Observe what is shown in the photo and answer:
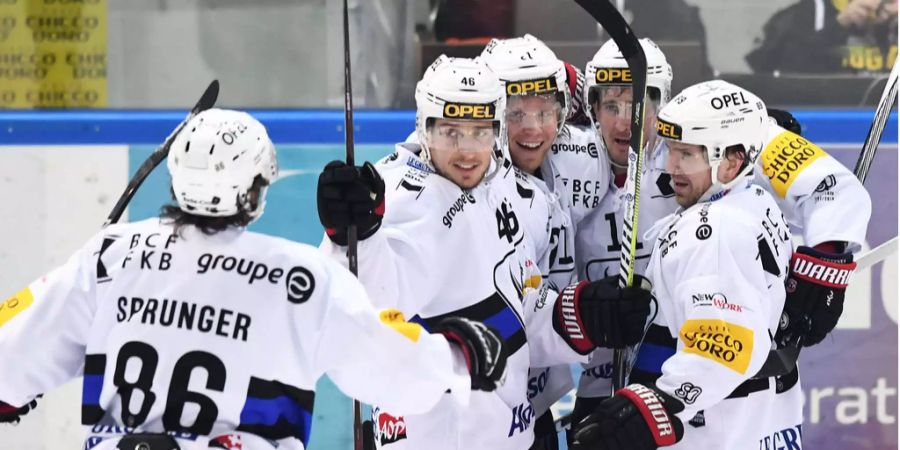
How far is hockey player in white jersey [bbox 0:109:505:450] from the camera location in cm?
218

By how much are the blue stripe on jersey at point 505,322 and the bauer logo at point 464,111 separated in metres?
0.40

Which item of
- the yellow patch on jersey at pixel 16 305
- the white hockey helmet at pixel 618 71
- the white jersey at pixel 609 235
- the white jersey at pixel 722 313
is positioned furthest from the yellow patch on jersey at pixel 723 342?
the yellow patch on jersey at pixel 16 305

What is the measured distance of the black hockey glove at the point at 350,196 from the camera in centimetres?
256

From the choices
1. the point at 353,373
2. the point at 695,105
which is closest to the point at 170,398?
the point at 353,373

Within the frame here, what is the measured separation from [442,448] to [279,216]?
4.34 ft

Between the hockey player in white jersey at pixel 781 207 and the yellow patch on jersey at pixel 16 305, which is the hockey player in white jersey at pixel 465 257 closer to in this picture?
the hockey player in white jersey at pixel 781 207

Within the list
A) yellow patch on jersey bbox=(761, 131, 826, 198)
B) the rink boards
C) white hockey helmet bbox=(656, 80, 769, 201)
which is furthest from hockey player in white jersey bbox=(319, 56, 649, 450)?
the rink boards

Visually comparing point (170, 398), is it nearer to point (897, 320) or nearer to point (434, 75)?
point (434, 75)

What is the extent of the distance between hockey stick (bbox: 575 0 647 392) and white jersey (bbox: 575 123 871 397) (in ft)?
0.45

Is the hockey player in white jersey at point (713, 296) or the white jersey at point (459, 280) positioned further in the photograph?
the white jersey at point (459, 280)

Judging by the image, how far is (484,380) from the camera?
93.0 inches

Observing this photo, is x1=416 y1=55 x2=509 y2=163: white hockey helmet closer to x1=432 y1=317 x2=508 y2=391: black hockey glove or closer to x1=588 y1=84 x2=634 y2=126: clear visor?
x1=588 y1=84 x2=634 y2=126: clear visor

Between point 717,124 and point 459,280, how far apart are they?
598 millimetres

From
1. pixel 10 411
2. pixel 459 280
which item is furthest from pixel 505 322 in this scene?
pixel 10 411
